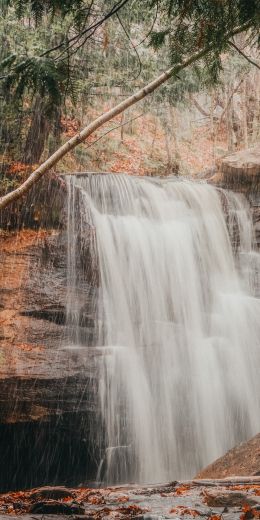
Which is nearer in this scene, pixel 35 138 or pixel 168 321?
pixel 168 321

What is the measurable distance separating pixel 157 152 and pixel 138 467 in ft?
51.4

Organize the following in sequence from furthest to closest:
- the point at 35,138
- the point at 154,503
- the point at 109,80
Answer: the point at 109,80 → the point at 35,138 → the point at 154,503

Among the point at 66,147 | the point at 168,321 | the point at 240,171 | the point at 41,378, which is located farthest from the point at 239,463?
the point at 240,171

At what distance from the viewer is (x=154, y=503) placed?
4.79 meters

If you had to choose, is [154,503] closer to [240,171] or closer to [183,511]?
[183,511]

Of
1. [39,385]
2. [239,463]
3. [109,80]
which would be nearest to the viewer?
[239,463]

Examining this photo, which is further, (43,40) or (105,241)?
(105,241)

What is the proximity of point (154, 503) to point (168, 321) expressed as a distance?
6.02 metres

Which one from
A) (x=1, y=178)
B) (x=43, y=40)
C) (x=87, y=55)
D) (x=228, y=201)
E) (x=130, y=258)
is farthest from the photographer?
(x=228, y=201)

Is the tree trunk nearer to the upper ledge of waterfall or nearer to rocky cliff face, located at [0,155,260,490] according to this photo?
rocky cliff face, located at [0,155,260,490]

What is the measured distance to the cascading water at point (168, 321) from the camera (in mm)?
8969

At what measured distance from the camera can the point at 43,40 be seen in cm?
950

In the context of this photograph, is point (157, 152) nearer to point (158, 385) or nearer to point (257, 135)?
point (257, 135)

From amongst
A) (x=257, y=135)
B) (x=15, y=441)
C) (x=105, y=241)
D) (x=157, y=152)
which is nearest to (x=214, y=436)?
(x=15, y=441)
